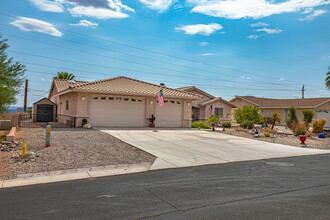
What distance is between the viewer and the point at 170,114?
23.8 metres

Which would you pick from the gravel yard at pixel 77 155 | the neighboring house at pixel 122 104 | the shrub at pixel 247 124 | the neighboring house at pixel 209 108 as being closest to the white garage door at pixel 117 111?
the neighboring house at pixel 122 104

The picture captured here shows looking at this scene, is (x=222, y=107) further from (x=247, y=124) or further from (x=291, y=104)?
(x=291, y=104)

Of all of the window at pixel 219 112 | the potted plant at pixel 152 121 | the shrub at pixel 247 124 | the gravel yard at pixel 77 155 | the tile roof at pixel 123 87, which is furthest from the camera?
the window at pixel 219 112

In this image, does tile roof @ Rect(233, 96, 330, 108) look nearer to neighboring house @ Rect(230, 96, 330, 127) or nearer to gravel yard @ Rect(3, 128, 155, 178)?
neighboring house @ Rect(230, 96, 330, 127)

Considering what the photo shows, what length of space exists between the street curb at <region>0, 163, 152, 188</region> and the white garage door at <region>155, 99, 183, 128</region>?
13828mm

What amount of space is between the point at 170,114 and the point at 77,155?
46.7 ft

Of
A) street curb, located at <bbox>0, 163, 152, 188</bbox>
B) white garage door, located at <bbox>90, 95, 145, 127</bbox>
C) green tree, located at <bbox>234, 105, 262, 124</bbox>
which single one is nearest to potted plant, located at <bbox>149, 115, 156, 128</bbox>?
white garage door, located at <bbox>90, 95, 145, 127</bbox>

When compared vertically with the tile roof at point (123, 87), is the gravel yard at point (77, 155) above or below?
below

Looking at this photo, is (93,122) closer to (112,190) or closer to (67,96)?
(67,96)

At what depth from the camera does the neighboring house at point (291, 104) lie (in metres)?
37.3

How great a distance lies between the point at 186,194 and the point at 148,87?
61.8 ft

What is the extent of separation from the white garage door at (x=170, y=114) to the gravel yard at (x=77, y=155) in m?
9.90

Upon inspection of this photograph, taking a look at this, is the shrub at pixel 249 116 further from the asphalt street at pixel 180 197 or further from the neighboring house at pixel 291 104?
the neighboring house at pixel 291 104

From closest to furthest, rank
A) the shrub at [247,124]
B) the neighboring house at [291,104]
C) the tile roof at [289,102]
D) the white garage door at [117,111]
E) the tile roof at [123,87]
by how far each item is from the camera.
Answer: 1. the tile roof at [123,87]
2. the white garage door at [117,111]
3. the shrub at [247,124]
4. the neighboring house at [291,104]
5. the tile roof at [289,102]
